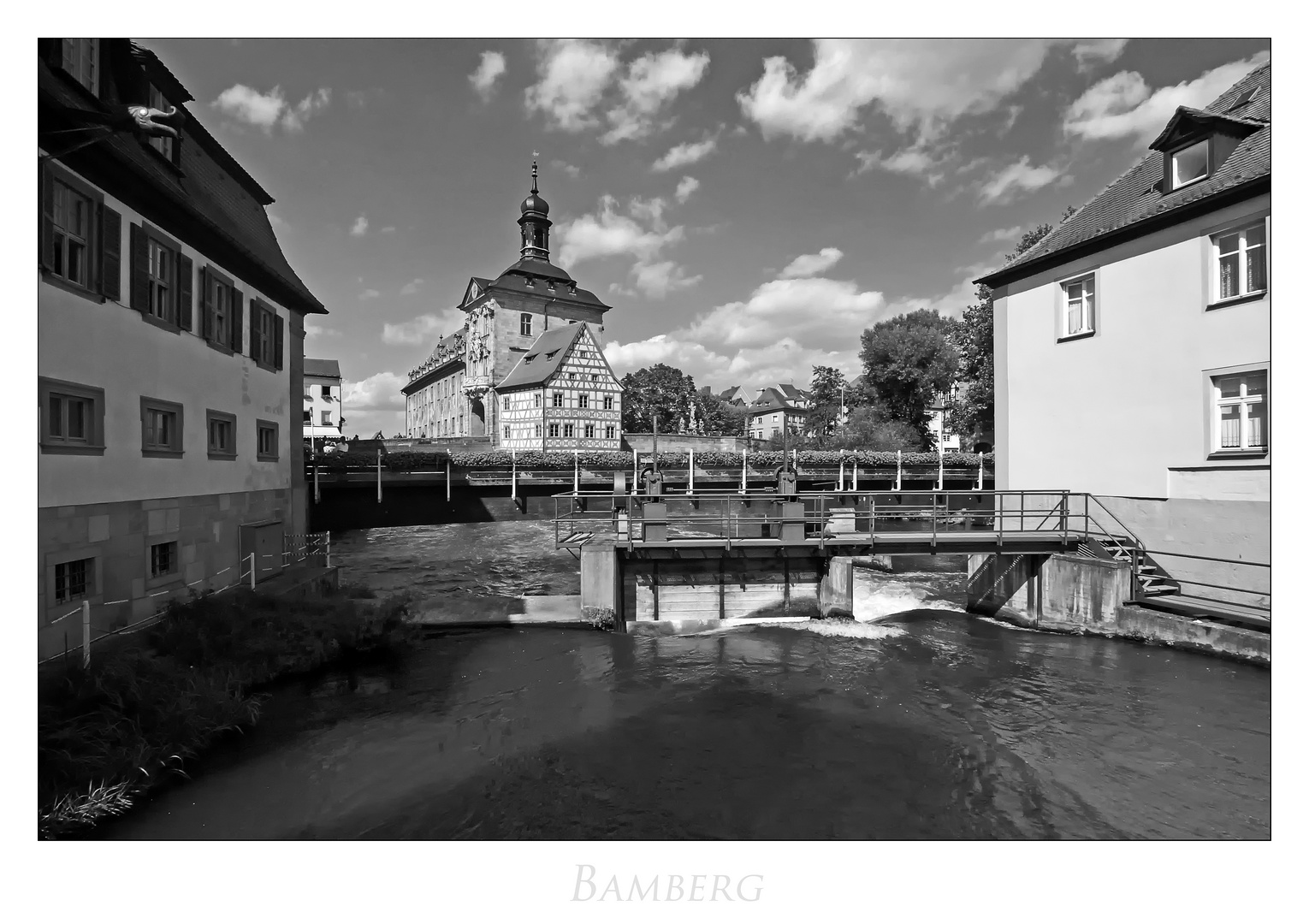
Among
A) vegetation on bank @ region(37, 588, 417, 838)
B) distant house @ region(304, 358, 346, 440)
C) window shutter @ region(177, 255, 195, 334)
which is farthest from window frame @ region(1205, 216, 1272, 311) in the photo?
distant house @ region(304, 358, 346, 440)

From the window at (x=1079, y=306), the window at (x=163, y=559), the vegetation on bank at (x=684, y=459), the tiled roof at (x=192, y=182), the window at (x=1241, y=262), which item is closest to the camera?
the tiled roof at (x=192, y=182)

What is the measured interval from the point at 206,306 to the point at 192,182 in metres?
2.39

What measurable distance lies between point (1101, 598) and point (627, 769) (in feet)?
32.8

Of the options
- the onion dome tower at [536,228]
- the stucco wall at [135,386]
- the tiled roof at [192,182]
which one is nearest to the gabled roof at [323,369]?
the onion dome tower at [536,228]

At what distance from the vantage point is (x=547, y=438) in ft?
169

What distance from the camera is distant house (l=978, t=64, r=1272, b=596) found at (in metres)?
9.97

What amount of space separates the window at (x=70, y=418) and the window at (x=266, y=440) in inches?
210

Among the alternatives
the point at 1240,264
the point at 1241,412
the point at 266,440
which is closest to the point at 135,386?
the point at 266,440

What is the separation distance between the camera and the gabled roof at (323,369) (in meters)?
85.7

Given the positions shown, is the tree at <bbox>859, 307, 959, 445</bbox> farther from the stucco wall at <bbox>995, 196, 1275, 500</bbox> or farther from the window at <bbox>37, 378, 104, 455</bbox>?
the window at <bbox>37, 378, 104, 455</bbox>

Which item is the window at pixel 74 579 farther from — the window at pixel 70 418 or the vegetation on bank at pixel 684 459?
the vegetation on bank at pixel 684 459

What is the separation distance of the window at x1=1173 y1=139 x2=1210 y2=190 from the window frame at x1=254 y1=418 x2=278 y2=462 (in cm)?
1877
